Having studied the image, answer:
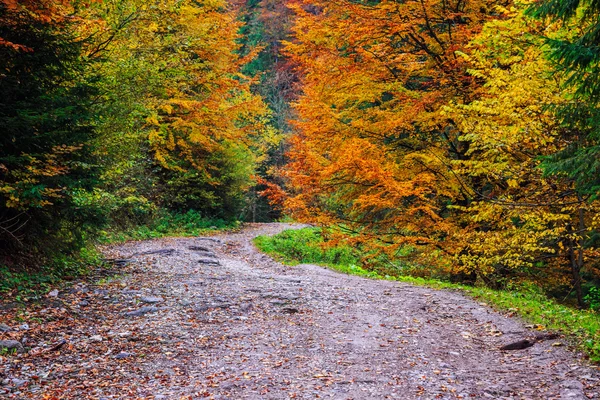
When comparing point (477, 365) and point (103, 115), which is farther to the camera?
point (103, 115)

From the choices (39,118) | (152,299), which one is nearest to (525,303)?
(152,299)

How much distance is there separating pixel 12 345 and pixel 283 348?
3208 mm

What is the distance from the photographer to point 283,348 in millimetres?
6266

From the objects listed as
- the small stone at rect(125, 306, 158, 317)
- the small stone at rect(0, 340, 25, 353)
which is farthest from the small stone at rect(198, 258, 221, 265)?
the small stone at rect(0, 340, 25, 353)

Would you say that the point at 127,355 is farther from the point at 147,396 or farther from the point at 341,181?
the point at 341,181

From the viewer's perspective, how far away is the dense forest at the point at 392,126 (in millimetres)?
6910

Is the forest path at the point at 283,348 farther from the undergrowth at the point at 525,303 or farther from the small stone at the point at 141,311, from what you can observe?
the undergrowth at the point at 525,303

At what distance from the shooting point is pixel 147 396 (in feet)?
15.7

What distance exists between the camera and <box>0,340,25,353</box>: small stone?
552 centimetres

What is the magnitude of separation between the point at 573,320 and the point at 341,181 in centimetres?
577

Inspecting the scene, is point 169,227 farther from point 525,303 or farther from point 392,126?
point 525,303

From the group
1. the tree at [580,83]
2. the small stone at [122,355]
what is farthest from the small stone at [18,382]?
the tree at [580,83]

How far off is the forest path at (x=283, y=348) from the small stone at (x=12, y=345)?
209 millimetres

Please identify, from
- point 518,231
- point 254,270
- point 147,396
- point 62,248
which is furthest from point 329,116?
point 147,396
